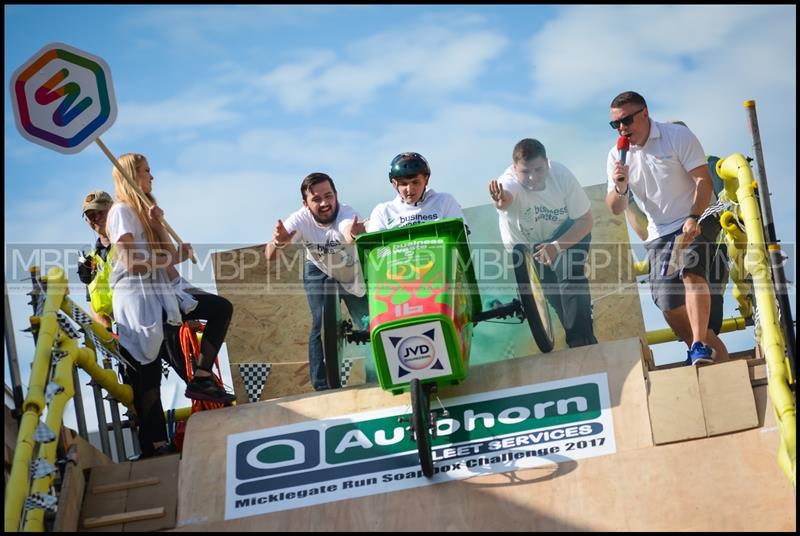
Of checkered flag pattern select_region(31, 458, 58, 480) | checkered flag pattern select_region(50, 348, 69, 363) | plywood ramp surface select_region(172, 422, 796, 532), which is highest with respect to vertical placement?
checkered flag pattern select_region(50, 348, 69, 363)

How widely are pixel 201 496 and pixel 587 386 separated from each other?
2468mm

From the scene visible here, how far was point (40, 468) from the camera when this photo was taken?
7879 mm

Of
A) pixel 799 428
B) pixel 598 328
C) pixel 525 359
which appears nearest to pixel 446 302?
pixel 525 359

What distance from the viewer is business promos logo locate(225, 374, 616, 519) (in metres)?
8.40

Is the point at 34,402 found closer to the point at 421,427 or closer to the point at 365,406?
the point at 365,406

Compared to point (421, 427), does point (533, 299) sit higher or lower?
higher

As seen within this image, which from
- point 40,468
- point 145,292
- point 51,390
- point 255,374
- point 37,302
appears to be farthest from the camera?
point 255,374

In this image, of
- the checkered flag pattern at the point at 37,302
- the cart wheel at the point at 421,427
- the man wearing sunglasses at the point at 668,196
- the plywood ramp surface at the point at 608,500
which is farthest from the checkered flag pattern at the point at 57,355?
the man wearing sunglasses at the point at 668,196

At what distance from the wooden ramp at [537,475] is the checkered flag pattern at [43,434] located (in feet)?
3.33

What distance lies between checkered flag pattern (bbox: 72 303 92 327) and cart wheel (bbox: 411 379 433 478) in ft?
→ 7.67

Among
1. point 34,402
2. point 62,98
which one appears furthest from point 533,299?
point 62,98

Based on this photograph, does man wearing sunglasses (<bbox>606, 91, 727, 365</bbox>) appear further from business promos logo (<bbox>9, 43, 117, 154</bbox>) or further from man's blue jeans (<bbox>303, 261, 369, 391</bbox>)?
business promos logo (<bbox>9, 43, 117, 154</bbox>)

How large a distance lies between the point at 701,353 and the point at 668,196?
4.09 ft

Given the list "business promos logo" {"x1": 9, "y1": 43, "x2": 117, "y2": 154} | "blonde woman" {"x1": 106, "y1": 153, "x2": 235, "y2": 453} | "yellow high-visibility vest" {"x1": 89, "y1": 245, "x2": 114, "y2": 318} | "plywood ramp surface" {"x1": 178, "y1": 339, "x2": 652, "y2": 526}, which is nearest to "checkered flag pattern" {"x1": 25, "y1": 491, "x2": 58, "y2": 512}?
"plywood ramp surface" {"x1": 178, "y1": 339, "x2": 652, "y2": 526}
